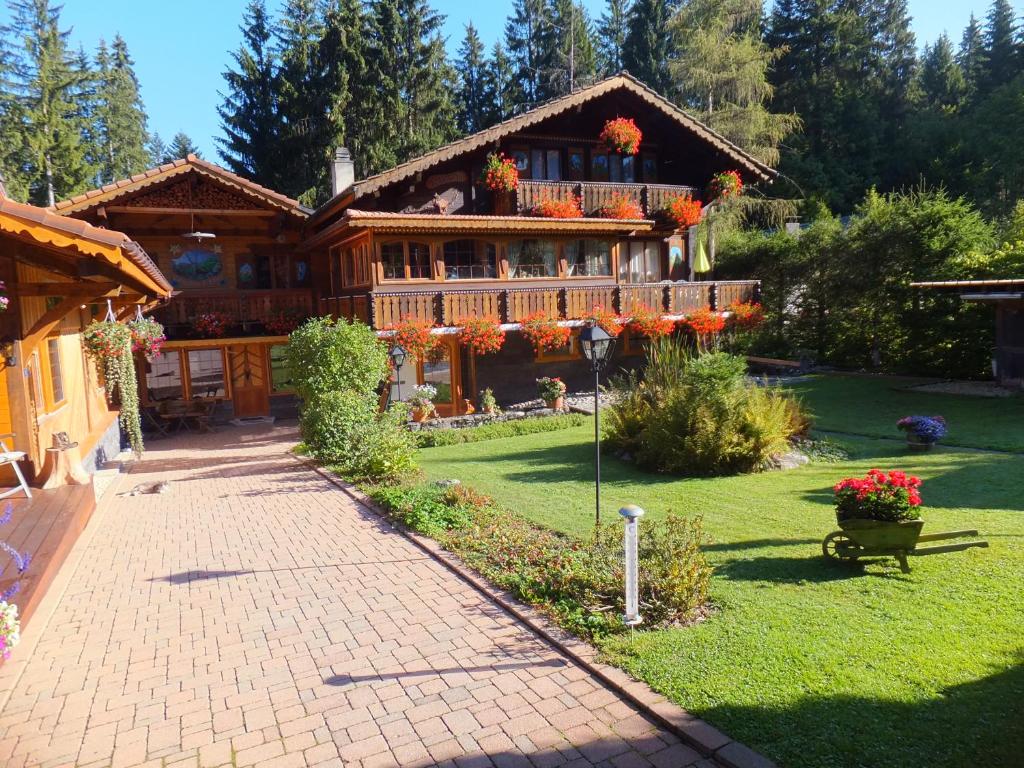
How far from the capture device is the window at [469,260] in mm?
19203

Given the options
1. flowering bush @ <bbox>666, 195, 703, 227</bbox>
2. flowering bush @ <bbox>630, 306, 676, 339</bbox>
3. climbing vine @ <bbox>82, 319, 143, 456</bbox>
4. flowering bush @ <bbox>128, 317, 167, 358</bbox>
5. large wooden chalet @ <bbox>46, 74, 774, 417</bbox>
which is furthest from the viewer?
flowering bush @ <bbox>666, 195, 703, 227</bbox>

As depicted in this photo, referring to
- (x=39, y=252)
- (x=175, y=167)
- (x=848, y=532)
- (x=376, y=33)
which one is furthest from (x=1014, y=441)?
(x=376, y=33)

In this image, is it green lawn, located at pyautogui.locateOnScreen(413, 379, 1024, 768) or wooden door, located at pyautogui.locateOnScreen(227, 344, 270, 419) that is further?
wooden door, located at pyautogui.locateOnScreen(227, 344, 270, 419)

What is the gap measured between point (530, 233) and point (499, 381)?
4.37m

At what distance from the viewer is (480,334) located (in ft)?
57.8

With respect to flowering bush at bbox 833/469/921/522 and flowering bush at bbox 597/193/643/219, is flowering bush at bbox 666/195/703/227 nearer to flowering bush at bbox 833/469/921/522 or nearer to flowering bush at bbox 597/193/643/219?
flowering bush at bbox 597/193/643/219

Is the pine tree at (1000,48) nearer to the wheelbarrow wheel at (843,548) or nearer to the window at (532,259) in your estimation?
the window at (532,259)

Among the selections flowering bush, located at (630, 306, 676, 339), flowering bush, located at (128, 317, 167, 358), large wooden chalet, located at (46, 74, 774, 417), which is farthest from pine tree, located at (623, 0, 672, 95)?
flowering bush, located at (128, 317, 167, 358)

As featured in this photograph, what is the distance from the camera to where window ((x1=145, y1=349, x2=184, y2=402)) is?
65.9ft

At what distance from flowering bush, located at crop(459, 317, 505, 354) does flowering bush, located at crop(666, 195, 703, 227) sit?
7658mm

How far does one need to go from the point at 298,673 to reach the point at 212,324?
1613 centimetres

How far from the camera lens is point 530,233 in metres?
19.6

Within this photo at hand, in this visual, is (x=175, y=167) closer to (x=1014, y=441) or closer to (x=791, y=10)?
(x=1014, y=441)

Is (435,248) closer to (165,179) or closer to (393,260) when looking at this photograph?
(393,260)
